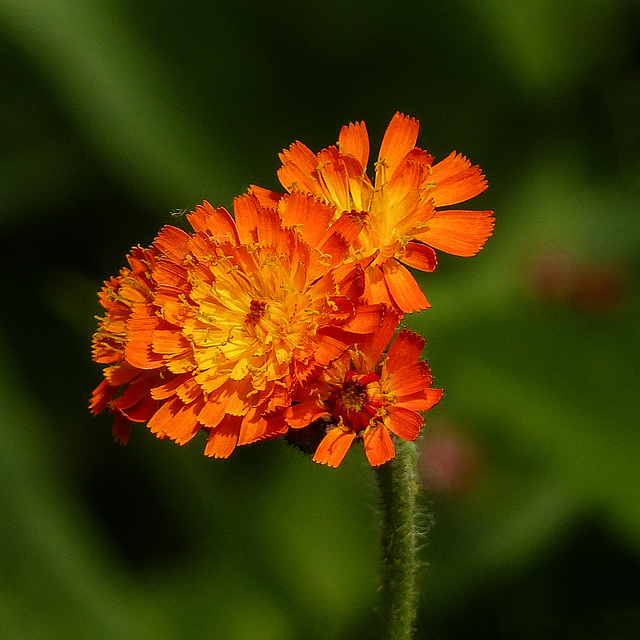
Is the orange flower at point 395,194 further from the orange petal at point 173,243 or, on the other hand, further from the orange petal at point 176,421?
the orange petal at point 176,421

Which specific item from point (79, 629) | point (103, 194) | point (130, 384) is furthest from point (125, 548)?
point (130, 384)

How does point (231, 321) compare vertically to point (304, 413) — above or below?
above

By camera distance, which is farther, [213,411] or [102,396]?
[102,396]

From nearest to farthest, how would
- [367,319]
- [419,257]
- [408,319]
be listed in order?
[367,319], [419,257], [408,319]

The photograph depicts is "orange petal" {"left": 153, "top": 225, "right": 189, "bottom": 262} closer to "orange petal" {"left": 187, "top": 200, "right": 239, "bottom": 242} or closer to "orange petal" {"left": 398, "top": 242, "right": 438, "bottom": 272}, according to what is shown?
"orange petal" {"left": 187, "top": 200, "right": 239, "bottom": 242}

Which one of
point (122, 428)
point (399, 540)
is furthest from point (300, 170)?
point (399, 540)

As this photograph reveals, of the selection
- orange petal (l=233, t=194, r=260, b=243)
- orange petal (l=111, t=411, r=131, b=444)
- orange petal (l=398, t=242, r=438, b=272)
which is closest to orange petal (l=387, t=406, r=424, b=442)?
orange petal (l=398, t=242, r=438, b=272)

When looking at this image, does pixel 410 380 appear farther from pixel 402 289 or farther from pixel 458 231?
pixel 458 231

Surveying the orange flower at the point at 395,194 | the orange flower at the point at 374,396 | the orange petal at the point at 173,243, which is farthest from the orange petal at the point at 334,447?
the orange petal at the point at 173,243
